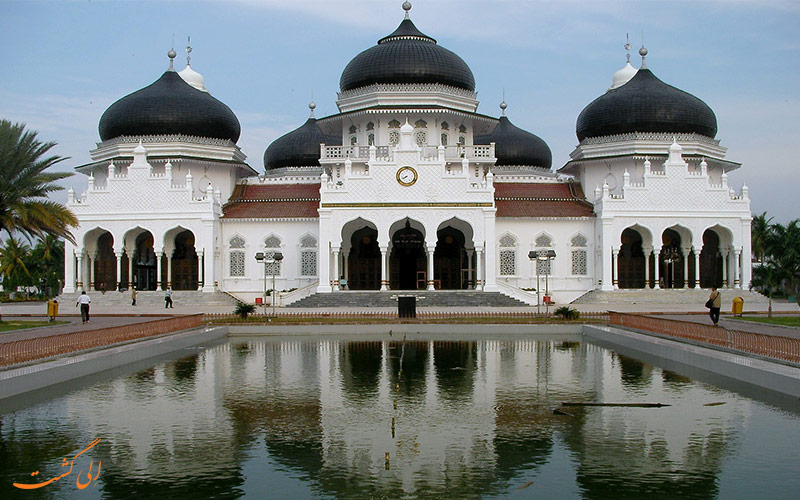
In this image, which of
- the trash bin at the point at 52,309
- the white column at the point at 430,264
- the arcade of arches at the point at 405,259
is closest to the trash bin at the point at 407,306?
the white column at the point at 430,264

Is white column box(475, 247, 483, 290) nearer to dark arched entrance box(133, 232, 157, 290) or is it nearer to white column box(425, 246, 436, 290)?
white column box(425, 246, 436, 290)

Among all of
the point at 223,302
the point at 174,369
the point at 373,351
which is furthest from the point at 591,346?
the point at 223,302

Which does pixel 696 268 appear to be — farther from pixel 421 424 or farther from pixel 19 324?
pixel 421 424

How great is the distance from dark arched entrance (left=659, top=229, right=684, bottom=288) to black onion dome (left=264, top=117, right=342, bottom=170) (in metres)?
20.5

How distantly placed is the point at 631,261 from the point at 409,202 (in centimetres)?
1221

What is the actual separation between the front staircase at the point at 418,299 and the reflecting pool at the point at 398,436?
18.8 m

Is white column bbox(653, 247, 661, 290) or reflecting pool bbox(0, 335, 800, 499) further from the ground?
white column bbox(653, 247, 661, 290)

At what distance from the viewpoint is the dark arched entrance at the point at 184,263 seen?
41.2 metres

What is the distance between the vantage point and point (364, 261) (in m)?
41.4

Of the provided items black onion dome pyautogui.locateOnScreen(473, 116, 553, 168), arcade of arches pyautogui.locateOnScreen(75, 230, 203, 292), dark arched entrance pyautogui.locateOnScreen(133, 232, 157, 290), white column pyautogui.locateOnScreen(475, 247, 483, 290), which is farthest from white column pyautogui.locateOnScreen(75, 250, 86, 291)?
black onion dome pyautogui.locateOnScreen(473, 116, 553, 168)

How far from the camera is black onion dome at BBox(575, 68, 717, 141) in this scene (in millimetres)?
42719

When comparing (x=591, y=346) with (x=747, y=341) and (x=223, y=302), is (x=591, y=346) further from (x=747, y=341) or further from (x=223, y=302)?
(x=223, y=302)

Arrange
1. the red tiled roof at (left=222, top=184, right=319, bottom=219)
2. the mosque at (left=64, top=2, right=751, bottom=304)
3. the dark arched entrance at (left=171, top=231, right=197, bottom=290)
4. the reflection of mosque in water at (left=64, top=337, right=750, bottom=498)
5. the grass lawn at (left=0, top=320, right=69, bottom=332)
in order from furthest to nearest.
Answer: the dark arched entrance at (left=171, top=231, right=197, bottom=290), the red tiled roof at (left=222, top=184, right=319, bottom=219), the mosque at (left=64, top=2, right=751, bottom=304), the grass lawn at (left=0, top=320, right=69, bottom=332), the reflection of mosque in water at (left=64, top=337, right=750, bottom=498)

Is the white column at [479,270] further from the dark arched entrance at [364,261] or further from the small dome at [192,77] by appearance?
the small dome at [192,77]
